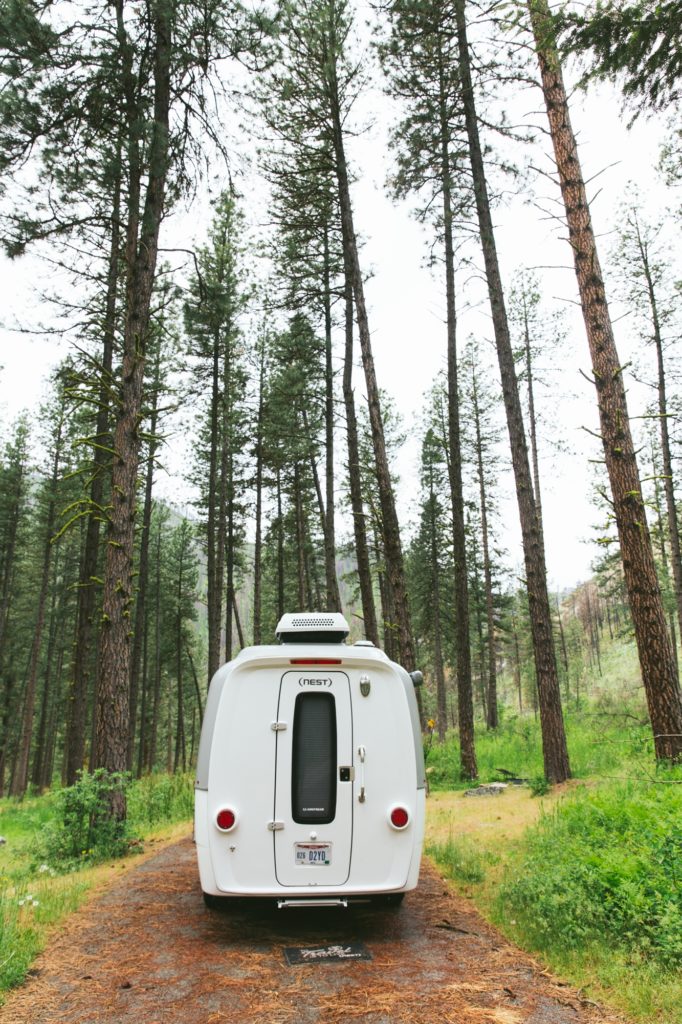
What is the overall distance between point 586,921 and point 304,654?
2.97 meters

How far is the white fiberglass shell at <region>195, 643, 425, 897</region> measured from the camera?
5.25 m

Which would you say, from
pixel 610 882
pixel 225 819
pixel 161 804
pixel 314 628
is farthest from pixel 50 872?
pixel 610 882

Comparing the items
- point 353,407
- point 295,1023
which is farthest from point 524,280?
point 295,1023

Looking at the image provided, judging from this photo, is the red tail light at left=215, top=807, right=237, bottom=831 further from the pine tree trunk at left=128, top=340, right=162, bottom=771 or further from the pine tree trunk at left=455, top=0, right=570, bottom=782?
the pine tree trunk at left=128, top=340, right=162, bottom=771

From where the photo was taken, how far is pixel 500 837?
852 centimetres

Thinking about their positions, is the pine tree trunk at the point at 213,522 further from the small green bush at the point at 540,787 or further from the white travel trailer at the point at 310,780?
the white travel trailer at the point at 310,780

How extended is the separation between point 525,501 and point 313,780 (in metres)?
7.70

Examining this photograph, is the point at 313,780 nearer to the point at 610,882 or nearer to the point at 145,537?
the point at 610,882

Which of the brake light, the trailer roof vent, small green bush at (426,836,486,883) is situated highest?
the trailer roof vent

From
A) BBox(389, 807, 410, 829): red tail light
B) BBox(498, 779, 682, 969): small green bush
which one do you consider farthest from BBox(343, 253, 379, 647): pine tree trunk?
BBox(389, 807, 410, 829): red tail light

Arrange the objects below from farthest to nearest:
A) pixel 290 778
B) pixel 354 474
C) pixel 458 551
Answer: pixel 354 474 → pixel 458 551 → pixel 290 778

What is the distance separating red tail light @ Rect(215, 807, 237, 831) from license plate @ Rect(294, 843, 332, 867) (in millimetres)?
560

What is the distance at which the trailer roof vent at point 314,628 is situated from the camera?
6.35 m

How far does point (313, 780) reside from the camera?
5477 mm
